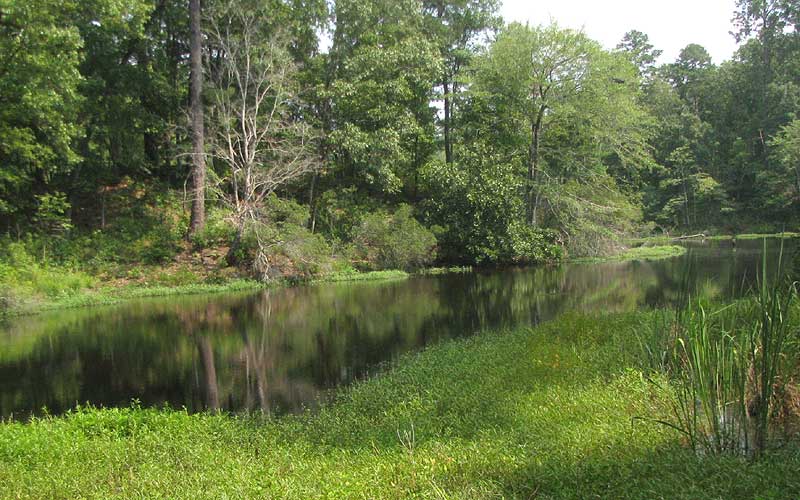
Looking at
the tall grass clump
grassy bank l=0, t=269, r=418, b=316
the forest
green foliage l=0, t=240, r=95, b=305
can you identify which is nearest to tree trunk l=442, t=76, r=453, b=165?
the forest

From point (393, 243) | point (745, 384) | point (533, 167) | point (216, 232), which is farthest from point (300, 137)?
point (745, 384)

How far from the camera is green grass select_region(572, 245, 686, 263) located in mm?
29641

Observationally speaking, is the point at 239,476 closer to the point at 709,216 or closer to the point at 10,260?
the point at 10,260

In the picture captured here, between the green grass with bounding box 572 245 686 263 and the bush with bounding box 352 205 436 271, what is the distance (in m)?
9.08

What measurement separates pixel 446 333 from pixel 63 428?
7759mm

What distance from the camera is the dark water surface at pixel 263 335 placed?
29.9 feet

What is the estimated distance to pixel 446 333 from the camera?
41.4 ft

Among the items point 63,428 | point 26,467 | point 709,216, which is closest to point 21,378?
point 63,428

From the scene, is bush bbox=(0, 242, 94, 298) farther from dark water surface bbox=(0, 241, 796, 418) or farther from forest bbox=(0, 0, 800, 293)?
dark water surface bbox=(0, 241, 796, 418)

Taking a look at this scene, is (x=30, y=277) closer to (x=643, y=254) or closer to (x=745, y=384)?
(x=745, y=384)

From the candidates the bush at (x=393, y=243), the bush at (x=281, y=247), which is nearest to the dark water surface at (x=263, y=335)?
the bush at (x=281, y=247)

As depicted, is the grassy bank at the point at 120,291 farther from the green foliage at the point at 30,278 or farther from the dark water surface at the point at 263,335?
the dark water surface at the point at 263,335

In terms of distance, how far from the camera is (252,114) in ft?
79.1

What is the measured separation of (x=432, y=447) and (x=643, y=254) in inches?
1171
